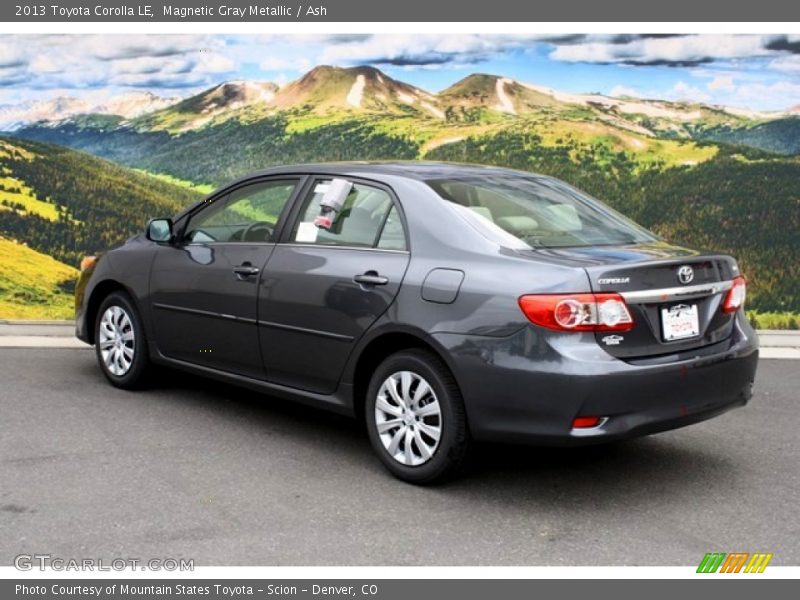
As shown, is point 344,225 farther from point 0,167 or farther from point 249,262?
point 0,167

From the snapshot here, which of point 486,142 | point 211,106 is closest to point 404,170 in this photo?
point 486,142

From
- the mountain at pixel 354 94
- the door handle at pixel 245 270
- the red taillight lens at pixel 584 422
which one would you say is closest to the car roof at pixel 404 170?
the door handle at pixel 245 270

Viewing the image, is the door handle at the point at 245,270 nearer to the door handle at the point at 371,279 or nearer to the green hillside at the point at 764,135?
the door handle at the point at 371,279

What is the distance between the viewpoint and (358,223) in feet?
18.7

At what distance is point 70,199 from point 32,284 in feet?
4.24

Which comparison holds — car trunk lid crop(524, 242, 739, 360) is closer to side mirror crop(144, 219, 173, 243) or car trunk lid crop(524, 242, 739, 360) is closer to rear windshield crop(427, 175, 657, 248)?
rear windshield crop(427, 175, 657, 248)

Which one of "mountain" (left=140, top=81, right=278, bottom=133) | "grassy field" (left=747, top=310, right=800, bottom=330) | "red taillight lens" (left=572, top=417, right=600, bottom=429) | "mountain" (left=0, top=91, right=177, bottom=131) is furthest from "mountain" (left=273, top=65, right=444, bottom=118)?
"red taillight lens" (left=572, top=417, right=600, bottom=429)

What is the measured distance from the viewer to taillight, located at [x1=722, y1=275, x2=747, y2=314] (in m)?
5.22

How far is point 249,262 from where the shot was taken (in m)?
6.11

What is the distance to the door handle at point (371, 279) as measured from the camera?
5.30 metres

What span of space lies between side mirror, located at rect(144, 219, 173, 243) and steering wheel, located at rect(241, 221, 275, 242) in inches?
26.4

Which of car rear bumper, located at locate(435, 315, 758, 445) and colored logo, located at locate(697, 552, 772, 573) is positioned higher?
car rear bumper, located at locate(435, 315, 758, 445)

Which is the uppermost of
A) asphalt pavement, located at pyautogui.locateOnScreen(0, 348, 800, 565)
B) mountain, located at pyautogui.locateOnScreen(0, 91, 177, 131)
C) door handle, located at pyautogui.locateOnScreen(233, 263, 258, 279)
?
mountain, located at pyautogui.locateOnScreen(0, 91, 177, 131)

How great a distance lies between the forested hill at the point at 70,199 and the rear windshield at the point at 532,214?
281 inches
